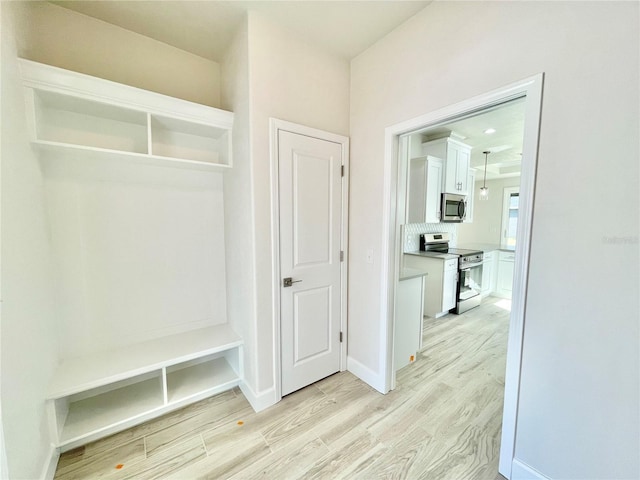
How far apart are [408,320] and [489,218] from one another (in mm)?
4526

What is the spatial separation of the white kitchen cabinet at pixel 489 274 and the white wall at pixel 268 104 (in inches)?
163

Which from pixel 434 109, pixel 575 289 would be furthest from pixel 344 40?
pixel 575 289

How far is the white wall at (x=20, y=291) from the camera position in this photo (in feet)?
3.70

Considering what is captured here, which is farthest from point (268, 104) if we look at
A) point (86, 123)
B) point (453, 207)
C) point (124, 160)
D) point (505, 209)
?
point (505, 209)

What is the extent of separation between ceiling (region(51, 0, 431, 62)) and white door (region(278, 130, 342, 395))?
79cm

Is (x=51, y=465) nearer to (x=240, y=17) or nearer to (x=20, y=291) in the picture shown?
(x=20, y=291)

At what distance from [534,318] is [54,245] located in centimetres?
308

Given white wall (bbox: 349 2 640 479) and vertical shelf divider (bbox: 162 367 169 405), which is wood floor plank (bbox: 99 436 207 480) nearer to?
vertical shelf divider (bbox: 162 367 169 405)

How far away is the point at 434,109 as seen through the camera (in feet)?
5.50

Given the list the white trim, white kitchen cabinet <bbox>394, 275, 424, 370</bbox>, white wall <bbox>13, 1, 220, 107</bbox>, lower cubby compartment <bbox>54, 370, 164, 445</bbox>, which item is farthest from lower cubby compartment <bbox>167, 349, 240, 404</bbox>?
the white trim

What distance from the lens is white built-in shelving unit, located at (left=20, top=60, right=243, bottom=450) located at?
1532 mm

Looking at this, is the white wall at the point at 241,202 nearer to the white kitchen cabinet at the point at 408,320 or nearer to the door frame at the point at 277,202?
the door frame at the point at 277,202

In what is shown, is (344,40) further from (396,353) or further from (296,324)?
(396,353)

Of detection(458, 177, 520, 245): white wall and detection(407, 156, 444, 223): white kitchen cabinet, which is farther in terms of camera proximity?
detection(458, 177, 520, 245): white wall
